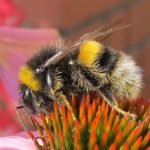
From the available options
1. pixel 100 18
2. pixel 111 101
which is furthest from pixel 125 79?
pixel 100 18

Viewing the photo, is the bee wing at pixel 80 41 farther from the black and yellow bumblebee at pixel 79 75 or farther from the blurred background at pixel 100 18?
the blurred background at pixel 100 18

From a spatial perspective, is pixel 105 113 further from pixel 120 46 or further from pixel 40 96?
pixel 120 46

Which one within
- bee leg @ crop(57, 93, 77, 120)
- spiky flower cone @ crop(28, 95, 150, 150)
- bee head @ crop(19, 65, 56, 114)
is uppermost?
bee head @ crop(19, 65, 56, 114)

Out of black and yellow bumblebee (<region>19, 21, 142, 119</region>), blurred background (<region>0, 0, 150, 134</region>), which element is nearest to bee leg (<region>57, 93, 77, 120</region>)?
black and yellow bumblebee (<region>19, 21, 142, 119</region>)

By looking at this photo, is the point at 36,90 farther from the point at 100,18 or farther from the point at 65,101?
the point at 100,18

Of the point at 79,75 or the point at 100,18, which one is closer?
the point at 79,75

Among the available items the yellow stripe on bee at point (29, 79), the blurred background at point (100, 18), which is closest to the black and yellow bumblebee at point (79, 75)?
the yellow stripe on bee at point (29, 79)

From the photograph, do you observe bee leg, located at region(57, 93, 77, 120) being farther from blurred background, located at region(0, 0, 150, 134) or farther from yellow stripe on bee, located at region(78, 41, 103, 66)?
blurred background, located at region(0, 0, 150, 134)
